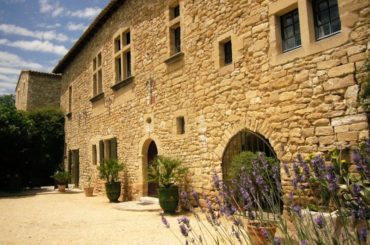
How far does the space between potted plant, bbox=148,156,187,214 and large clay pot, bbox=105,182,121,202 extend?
2869 millimetres

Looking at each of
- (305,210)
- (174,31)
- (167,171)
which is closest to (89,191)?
(167,171)

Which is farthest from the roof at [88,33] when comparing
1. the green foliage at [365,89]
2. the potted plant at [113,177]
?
the green foliage at [365,89]

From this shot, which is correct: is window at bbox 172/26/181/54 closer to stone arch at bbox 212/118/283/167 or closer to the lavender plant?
stone arch at bbox 212/118/283/167

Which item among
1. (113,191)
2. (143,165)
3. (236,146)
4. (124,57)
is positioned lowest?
(113,191)

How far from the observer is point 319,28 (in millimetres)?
4598

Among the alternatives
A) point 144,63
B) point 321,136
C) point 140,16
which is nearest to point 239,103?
point 321,136

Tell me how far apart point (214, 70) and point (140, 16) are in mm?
3896

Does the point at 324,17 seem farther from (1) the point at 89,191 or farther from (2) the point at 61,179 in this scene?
(2) the point at 61,179

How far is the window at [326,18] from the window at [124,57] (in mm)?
6305

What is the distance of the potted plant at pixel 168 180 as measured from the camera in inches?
259

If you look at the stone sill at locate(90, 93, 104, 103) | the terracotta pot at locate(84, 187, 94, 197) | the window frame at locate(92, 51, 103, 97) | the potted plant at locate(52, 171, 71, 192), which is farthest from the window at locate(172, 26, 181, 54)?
the potted plant at locate(52, 171, 71, 192)

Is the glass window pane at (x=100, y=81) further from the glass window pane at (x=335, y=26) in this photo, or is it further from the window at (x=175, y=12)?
the glass window pane at (x=335, y=26)

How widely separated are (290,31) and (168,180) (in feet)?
12.5

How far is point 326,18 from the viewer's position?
452 centimetres
